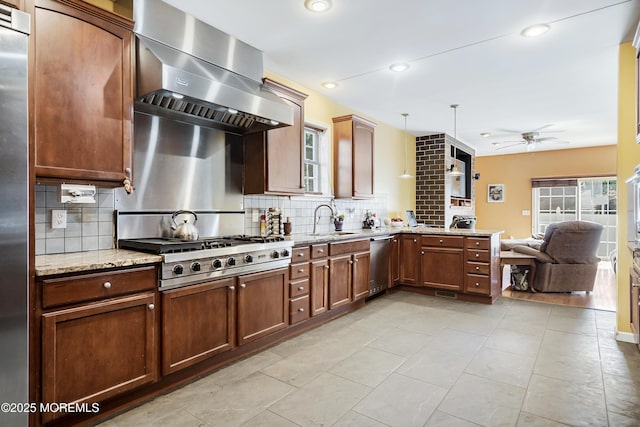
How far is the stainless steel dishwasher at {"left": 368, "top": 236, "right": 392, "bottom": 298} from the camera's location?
428 centimetres

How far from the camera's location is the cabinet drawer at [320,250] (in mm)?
3348

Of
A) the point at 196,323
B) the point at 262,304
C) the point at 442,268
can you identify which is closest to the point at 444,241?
the point at 442,268

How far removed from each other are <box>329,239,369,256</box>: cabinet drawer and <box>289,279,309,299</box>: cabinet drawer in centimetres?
Result: 49

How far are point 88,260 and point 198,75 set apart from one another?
1385 millimetres

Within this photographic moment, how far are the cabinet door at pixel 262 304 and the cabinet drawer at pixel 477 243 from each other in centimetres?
250

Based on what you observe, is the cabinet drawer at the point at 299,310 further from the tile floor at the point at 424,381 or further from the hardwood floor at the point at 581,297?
the hardwood floor at the point at 581,297

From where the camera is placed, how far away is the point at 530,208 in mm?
8492

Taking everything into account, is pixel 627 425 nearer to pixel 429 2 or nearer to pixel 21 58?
pixel 429 2

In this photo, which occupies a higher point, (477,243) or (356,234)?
(356,234)

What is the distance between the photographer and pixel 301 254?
321cm

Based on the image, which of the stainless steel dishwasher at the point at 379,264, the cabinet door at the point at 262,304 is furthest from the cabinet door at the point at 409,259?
the cabinet door at the point at 262,304

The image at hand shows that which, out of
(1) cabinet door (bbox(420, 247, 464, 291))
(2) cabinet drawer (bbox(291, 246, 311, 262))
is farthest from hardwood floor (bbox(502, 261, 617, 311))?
(2) cabinet drawer (bbox(291, 246, 311, 262))

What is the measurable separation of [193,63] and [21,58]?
1.10 meters

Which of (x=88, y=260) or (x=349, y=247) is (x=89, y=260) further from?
(x=349, y=247)
